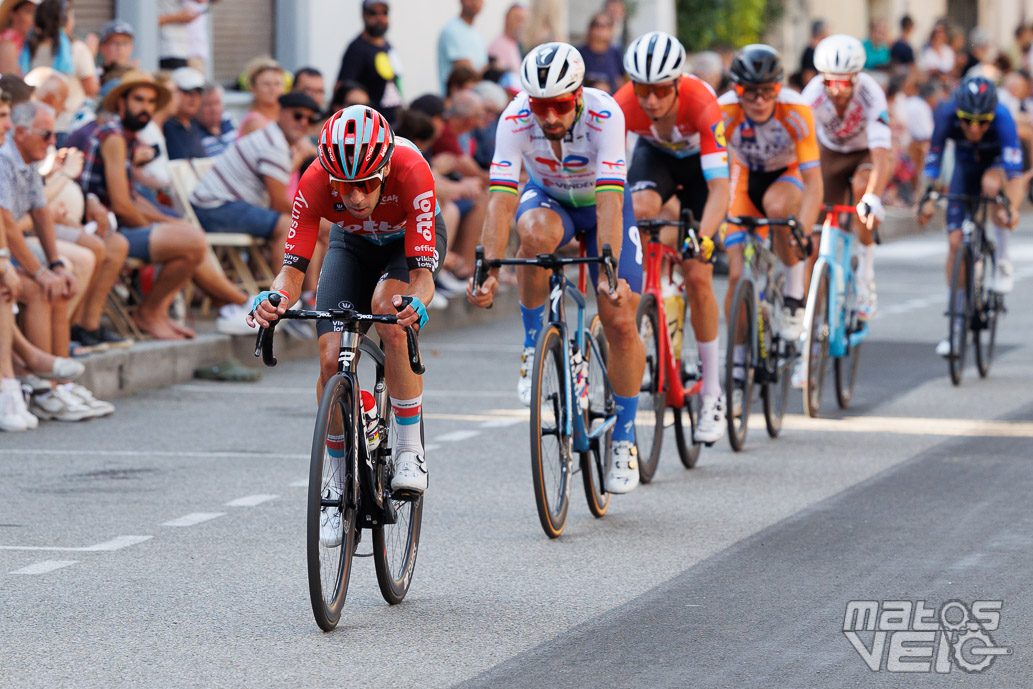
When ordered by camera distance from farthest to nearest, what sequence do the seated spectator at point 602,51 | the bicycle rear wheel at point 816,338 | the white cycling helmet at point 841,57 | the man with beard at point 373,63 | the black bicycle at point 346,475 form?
the seated spectator at point 602,51
the man with beard at point 373,63
the white cycling helmet at point 841,57
the bicycle rear wheel at point 816,338
the black bicycle at point 346,475

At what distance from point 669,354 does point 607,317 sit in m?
1.06

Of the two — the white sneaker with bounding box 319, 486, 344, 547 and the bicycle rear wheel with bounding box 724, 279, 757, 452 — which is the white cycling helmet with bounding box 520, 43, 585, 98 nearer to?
the white sneaker with bounding box 319, 486, 344, 547

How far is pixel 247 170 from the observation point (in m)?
14.1

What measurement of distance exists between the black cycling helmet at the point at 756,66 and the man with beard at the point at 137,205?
4.41 metres

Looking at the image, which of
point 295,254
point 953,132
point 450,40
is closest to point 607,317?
point 295,254

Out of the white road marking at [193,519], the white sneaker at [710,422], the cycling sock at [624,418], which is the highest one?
the cycling sock at [624,418]

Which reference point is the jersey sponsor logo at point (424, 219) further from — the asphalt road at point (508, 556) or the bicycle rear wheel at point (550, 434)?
the asphalt road at point (508, 556)

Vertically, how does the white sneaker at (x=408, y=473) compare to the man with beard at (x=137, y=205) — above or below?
below

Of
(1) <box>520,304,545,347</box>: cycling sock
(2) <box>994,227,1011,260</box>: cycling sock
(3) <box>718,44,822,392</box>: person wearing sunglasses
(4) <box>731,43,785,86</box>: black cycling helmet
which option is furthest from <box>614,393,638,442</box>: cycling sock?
(2) <box>994,227,1011,260</box>: cycling sock

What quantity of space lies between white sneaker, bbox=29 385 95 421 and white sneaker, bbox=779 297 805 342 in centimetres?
421

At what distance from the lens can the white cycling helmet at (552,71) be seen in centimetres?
756

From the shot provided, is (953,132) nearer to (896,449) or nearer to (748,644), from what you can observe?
(896,449)

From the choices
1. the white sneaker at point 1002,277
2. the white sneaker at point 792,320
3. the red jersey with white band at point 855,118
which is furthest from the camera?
the white sneaker at point 1002,277

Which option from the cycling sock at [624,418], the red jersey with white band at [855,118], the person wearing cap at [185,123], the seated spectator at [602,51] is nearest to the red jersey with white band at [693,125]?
the cycling sock at [624,418]
